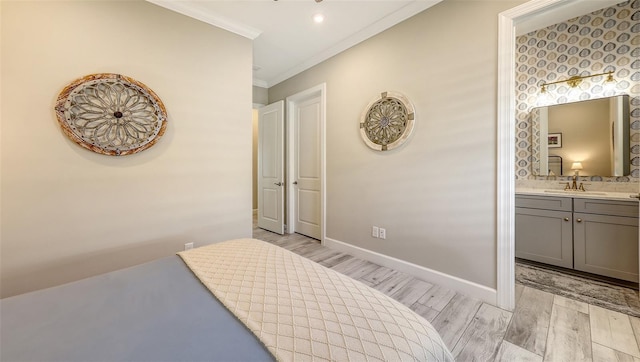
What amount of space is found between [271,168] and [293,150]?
0.51 m

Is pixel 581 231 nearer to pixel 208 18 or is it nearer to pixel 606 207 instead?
pixel 606 207

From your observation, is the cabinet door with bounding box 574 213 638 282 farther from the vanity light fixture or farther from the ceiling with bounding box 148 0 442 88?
the ceiling with bounding box 148 0 442 88

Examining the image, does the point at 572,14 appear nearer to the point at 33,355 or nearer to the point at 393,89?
the point at 393,89

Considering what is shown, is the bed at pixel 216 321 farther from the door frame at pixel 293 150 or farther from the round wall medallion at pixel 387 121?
the door frame at pixel 293 150

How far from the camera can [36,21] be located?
5.44ft

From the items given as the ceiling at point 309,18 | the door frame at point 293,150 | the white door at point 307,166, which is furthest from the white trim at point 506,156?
the white door at point 307,166

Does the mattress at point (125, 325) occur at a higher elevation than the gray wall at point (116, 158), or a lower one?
lower

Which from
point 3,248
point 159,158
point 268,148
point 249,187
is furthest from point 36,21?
point 268,148

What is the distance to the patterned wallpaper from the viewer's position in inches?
91.4

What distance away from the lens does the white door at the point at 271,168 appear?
12.4 ft

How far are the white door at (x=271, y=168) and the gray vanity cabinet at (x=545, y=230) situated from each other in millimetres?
3078

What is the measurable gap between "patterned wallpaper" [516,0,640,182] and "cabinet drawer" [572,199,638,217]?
19.4 inches

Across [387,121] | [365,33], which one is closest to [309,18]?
[365,33]

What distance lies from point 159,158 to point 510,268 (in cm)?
305
